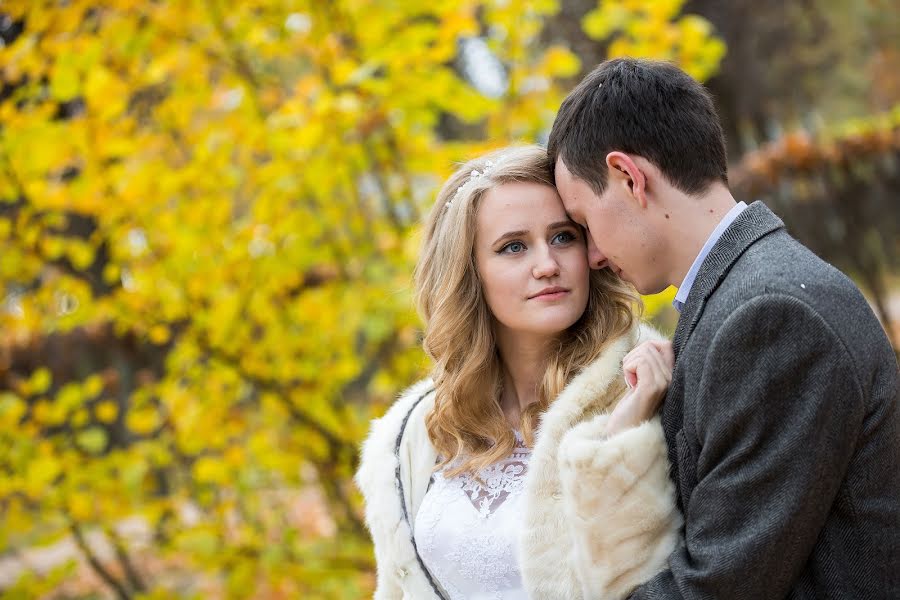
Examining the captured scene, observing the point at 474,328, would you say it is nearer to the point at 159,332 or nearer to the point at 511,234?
the point at 511,234

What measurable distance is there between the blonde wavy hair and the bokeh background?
2.93ft

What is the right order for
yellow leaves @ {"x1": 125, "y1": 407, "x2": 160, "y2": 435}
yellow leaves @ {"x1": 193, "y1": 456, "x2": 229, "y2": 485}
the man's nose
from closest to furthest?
1. the man's nose
2. yellow leaves @ {"x1": 193, "y1": 456, "x2": 229, "y2": 485}
3. yellow leaves @ {"x1": 125, "y1": 407, "x2": 160, "y2": 435}

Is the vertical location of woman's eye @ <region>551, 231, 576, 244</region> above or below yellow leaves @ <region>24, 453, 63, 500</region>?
above

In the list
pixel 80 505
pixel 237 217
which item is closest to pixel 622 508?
pixel 80 505

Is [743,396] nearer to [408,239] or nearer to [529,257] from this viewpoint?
[529,257]

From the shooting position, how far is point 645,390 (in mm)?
1988

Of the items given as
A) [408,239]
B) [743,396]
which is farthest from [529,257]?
[408,239]

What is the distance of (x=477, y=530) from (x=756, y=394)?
3.42 feet

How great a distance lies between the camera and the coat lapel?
1.88 meters

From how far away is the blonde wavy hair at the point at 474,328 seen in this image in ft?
8.38

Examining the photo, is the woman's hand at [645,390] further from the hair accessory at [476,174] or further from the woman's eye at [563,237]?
the hair accessory at [476,174]

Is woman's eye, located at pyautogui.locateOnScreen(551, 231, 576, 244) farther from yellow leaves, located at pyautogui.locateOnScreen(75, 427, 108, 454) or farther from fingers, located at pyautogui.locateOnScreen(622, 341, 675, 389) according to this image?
yellow leaves, located at pyautogui.locateOnScreen(75, 427, 108, 454)

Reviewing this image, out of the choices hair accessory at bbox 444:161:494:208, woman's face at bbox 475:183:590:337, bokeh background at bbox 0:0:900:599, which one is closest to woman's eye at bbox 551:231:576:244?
woman's face at bbox 475:183:590:337

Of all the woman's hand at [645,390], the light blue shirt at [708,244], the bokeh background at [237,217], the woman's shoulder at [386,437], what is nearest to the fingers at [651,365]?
A: the woman's hand at [645,390]
